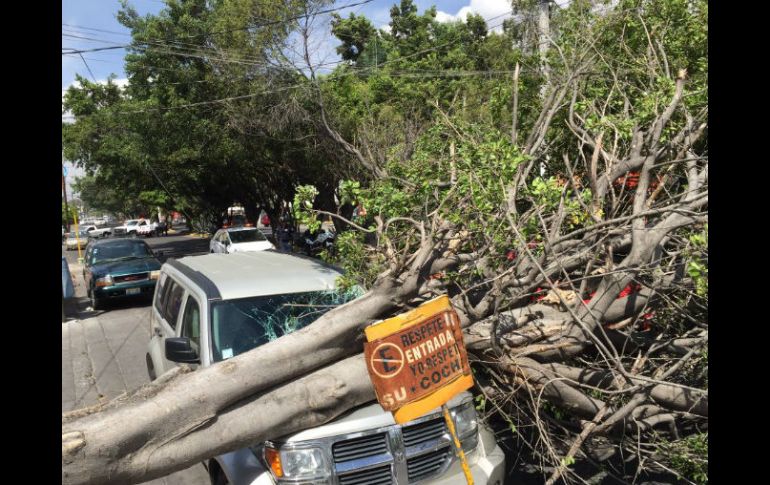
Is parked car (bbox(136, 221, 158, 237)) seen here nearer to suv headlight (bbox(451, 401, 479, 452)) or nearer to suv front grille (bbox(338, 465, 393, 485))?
suv headlight (bbox(451, 401, 479, 452))

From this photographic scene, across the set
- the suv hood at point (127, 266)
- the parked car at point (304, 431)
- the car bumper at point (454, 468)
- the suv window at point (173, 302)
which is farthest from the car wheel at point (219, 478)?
the suv hood at point (127, 266)

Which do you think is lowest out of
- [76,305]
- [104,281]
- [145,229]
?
[145,229]

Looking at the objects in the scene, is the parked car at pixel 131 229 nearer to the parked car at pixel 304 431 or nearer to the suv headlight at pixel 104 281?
the suv headlight at pixel 104 281

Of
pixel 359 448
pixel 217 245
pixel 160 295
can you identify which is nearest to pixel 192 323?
pixel 160 295

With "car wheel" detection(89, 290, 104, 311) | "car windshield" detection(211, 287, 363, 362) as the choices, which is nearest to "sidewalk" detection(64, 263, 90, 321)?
"car wheel" detection(89, 290, 104, 311)

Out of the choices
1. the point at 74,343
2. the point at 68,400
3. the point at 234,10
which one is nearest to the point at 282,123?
the point at 234,10

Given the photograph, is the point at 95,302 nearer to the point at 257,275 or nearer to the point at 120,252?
the point at 120,252

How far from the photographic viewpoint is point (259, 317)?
478 cm

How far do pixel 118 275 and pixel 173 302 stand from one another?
896 cm

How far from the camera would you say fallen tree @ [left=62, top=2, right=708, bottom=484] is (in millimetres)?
3312

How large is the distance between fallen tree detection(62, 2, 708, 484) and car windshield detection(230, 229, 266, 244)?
15193 mm

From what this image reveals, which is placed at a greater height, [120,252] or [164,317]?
[164,317]

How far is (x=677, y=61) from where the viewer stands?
275 inches
